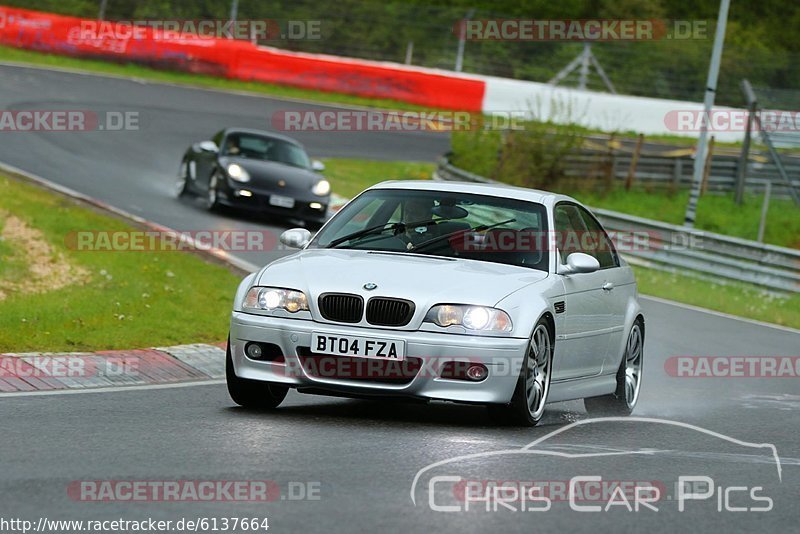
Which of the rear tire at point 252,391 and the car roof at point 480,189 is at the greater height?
the car roof at point 480,189

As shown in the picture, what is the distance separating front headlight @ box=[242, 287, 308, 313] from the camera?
8.66 m

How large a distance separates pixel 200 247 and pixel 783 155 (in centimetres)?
2266

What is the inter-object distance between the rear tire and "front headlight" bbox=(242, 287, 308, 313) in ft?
1.05

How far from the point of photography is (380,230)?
383 inches

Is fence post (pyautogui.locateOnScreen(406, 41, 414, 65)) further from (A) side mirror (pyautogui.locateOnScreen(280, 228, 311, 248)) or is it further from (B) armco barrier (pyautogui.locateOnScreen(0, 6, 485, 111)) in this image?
(A) side mirror (pyautogui.locateOnScreen(280, 228, 311, 248))

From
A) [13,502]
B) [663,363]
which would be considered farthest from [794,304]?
[13,502]

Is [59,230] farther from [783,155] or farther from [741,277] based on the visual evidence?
[783,155]

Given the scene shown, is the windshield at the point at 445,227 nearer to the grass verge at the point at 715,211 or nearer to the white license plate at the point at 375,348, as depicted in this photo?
the white license plate at the point at 375,348

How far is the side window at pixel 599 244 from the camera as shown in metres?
10.5

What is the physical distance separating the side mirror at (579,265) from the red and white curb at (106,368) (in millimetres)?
2886

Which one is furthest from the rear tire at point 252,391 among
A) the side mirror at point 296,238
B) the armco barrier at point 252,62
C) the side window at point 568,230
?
the armco barrier at point 252,62

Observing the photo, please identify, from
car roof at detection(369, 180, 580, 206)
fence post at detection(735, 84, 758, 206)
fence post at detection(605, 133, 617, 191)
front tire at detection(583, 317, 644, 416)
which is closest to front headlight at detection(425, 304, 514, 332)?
car roof at detection(369, 180, 580, 206)

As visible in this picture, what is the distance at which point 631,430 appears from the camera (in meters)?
9.44

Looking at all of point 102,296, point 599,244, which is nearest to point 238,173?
point 102,296
